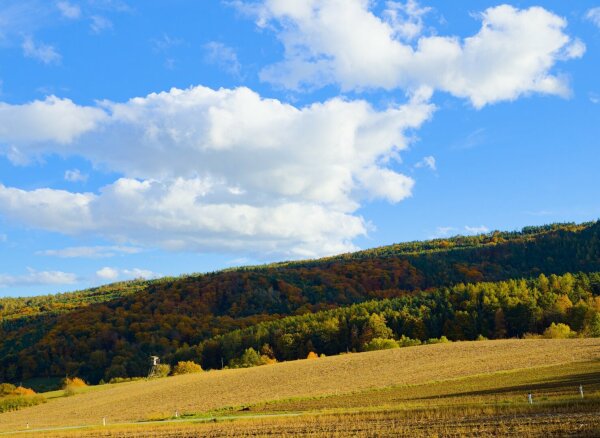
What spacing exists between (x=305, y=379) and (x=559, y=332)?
51.7 meters

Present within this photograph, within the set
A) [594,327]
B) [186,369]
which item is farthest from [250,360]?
[594,327]

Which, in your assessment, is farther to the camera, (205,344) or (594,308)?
(205,344)

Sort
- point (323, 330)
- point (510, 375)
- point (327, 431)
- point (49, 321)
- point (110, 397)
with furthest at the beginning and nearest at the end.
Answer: point (49, 321) < point (323, 330) < point (110, 397) < point (510, 375) < point (327, 431)

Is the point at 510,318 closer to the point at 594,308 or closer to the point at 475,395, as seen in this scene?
the point at 594,308

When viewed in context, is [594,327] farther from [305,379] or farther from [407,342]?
[305,379]

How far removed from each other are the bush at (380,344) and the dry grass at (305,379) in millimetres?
17386

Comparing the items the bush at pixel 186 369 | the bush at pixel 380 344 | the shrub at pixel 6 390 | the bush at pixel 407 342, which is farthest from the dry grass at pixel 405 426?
the bush at pixel 407 342

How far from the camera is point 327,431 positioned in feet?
108

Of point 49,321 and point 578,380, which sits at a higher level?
point 49,321

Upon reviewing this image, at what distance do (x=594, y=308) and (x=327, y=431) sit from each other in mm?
98304

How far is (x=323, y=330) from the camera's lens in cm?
12988

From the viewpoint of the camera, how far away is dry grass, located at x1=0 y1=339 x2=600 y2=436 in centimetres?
6550

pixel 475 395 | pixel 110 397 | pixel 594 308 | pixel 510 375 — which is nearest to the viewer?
pixel 475 395

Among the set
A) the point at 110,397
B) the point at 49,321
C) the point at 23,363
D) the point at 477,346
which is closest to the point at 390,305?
the point at 477,346
